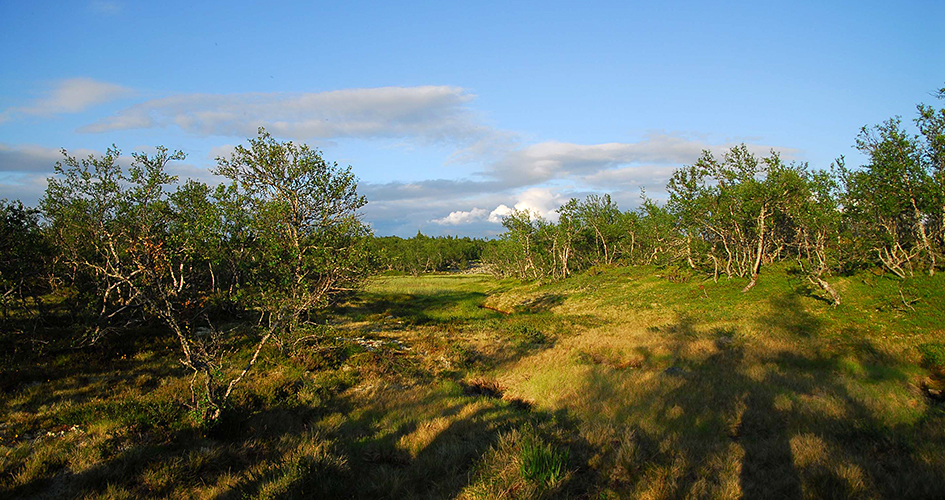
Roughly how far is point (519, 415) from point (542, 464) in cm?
410

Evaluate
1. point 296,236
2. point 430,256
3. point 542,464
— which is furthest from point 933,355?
point 430,256

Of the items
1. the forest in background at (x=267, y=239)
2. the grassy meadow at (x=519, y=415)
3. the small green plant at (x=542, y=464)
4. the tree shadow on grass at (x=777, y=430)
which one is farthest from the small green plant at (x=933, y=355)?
the small green plant at (x=542, y=464)

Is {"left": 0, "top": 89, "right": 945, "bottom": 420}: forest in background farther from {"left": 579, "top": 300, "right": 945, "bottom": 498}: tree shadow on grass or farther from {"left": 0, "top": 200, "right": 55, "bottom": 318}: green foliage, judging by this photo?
{"left": 579, "top": 300, "right": 945, "bottom": 498}: tree shadow on grass

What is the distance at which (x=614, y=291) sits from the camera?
134 ft

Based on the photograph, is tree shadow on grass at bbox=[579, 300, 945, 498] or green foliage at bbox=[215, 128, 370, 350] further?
green foliage at bbox=[215, 128, 370, 350]

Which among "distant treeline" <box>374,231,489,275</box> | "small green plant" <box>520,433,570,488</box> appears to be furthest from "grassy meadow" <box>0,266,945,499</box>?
"distant treeline" <box>374,231,489,275</box>

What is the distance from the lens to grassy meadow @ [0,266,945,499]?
297 inches

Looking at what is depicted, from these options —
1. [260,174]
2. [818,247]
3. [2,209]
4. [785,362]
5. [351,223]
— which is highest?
[260,174]

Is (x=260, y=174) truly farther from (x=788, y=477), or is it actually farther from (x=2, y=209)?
(x=788, y=477)

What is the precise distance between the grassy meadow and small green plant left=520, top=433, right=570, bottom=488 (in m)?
0.04

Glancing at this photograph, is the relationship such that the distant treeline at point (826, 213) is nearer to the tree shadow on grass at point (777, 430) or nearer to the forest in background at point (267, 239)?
the forest in background at point (267, 239)

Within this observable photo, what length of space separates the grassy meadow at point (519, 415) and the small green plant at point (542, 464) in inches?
1.7

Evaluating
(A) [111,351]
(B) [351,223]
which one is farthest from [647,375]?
(A) [111,351]

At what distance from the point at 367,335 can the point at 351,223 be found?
9.77 meters
